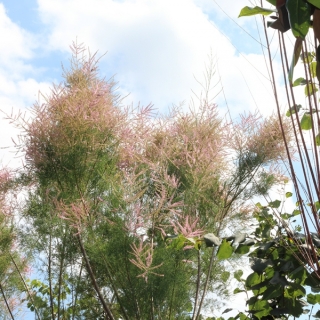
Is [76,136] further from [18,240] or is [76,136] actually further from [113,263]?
[18,240]

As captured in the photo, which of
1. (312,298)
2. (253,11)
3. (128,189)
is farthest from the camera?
(128,189)

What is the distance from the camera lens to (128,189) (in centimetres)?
283

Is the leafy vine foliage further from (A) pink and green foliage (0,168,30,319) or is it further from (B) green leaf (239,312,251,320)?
(A) pink and green foliage (0,168,30,319)

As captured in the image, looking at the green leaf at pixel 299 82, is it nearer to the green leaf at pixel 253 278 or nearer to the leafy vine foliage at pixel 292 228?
the leafy vine foliage at pixel 292 228

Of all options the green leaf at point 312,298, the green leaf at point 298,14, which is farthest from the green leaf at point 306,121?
the green leaf at point 312,298

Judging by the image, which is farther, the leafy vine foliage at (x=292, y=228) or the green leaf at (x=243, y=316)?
the green leaf at (x=243, y=316)

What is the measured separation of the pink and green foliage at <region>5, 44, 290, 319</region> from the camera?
288 cm

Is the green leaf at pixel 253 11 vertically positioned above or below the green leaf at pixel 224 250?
above

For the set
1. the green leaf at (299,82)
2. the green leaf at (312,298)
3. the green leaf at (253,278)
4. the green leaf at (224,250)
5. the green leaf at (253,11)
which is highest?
the green leaf at (299,82)

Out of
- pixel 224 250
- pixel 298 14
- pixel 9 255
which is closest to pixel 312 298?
pixel 224 250

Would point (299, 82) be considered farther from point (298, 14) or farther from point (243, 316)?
point (243, 316)

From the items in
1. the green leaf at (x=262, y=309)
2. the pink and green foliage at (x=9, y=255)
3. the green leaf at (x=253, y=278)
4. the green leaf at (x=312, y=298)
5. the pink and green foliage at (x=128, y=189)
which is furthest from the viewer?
the pink and green foliage at (x=9, y=255)

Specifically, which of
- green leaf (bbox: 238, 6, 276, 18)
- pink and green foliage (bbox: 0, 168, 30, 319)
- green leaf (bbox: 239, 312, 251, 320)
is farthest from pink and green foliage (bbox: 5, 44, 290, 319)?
green leaf (bbox: 238, 6, 276, 18)

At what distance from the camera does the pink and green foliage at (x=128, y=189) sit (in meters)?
2.88
